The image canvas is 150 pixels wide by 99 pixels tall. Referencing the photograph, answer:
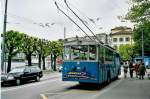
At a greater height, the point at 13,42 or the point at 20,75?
the point at 13,42

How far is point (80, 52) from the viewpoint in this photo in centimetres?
2192

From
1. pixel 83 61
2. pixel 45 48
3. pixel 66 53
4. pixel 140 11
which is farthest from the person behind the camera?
pixel 45 48

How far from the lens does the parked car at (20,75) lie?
26.3m

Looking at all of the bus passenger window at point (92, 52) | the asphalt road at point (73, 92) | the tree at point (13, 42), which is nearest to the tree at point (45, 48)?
the tree at point (13, 42)

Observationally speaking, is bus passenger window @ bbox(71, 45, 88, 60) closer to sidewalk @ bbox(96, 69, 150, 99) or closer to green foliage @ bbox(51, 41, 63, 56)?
sidewalk @ bbox(96, 69, 150, 99)

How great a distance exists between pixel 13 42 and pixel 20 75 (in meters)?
22.0

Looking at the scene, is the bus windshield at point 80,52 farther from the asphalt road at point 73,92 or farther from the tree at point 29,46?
the tree at point 29,46

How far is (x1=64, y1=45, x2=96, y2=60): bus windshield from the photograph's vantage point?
70.9 ft

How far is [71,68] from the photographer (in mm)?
22016

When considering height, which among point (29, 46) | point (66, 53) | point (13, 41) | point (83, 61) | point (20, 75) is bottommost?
point (20, 75)

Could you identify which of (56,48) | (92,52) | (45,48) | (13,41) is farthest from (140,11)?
(56,48)

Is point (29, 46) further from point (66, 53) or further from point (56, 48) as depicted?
point (66, 53)

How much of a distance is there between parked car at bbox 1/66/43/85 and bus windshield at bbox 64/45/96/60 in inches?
232

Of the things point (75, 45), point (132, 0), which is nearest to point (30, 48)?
point (132, 0)
